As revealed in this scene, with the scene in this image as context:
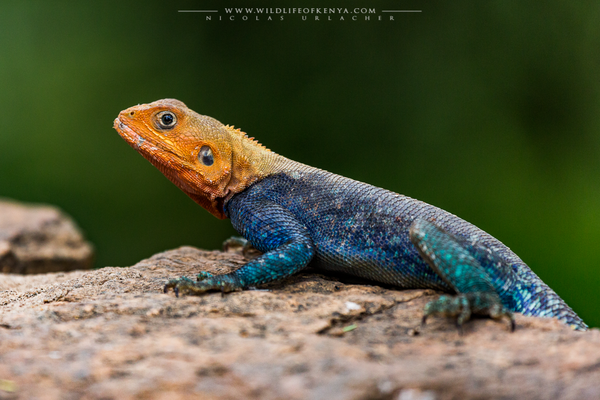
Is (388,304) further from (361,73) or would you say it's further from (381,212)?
(361,73)

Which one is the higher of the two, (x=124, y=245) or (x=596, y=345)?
(x=596, y=345)

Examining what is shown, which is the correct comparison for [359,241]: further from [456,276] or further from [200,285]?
[200,285]

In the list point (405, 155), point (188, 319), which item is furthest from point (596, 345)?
point (405, 155)

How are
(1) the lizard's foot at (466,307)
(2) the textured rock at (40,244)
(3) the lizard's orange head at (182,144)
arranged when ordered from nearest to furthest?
1. (1) the lizard's foot at (466,307)
2. (3) the lizard's orange head at (182,144)
3. (2) the textured rock at (40,244)

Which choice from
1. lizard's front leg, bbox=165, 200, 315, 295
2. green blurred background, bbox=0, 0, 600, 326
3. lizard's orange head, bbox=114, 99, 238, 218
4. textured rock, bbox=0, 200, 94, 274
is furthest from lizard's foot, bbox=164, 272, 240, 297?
green blurred background, bbox=0, 0, 600, 326

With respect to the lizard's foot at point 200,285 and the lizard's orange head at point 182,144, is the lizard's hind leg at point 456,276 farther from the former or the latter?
the lizard's orange head at point 182,144

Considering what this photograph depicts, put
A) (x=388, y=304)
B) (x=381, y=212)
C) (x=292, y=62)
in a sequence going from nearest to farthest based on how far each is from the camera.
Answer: (x=388, y=304) → (x=381, y=212) → (x=292, y=62)

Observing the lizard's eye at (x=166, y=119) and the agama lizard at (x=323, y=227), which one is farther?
the lizard's eye at (x=166, y=119)

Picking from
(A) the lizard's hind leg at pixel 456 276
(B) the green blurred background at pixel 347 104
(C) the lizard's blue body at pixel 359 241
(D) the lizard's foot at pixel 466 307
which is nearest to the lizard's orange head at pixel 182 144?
(C) the lizard's blue body at pixel 359 241
